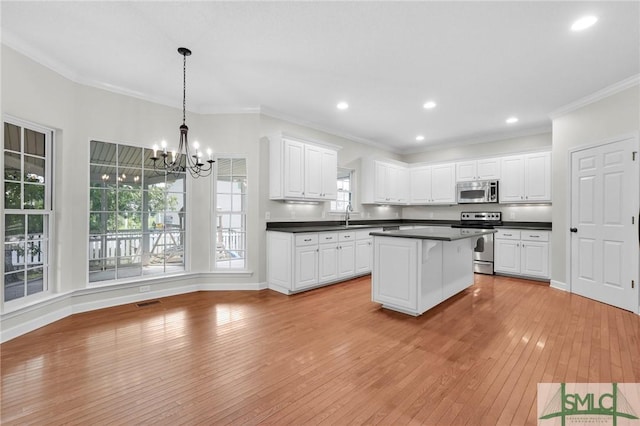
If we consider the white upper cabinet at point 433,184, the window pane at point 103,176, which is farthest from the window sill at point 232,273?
the white upper cabinet at point 433,184

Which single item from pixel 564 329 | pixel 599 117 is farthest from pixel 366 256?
pixel 599 117

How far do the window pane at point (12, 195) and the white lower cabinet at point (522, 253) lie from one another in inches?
274

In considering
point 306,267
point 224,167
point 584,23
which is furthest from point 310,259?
point 584,23

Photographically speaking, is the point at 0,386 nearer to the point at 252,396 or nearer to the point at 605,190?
the point at 252,396

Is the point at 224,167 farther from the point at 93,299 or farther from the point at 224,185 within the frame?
the point at 93,299

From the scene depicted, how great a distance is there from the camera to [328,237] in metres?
4.77

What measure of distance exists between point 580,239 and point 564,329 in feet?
6.19

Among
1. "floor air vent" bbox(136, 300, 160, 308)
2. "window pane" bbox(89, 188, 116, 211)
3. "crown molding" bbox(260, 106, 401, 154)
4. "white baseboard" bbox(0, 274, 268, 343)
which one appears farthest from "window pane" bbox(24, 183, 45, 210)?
"crown molding" bbox(260, 106, 401, 154)

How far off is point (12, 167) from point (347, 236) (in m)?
4.22

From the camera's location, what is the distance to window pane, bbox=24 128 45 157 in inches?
123

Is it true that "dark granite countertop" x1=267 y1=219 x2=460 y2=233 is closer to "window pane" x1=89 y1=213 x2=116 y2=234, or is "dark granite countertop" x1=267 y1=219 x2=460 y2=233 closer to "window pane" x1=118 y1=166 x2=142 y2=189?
"window pane" x1=118 y1=166 x2=142 y2=189

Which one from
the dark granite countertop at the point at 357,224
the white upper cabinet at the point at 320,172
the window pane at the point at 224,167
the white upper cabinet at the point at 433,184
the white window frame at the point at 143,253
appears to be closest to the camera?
the white window frame at the point at 143,253

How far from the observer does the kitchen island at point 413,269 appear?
3342 millimetres

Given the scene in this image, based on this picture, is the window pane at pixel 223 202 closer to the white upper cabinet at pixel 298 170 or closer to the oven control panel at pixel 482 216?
the white upper cabinet at pixel 298 170
